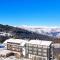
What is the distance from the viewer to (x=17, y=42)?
9.82 metres

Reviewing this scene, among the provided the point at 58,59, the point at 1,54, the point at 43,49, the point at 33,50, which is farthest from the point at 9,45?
the point at 58,59

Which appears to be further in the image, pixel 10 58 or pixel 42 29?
pixel 42 29

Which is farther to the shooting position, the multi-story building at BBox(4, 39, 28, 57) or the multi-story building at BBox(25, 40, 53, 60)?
the multi-story building at BBox(4, 39, 28, 57)

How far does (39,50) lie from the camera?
27.1ft

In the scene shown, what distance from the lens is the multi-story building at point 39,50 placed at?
8.05 meters

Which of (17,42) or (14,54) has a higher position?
(17,42)

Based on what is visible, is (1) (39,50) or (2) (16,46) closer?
(1) (39,50)

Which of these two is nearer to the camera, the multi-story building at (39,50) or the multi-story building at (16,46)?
the multi-story building at (39,50)

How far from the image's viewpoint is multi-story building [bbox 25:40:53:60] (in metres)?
8.05

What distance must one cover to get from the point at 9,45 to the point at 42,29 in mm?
17922

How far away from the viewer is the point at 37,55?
828cm

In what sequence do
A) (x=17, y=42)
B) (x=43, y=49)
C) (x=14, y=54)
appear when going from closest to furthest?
(x=43, y=49) < (x=14, y=54) < (x=17, y=42)

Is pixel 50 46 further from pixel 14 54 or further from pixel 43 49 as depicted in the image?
pixel 14 54

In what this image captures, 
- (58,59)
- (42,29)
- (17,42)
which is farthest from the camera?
(42,29)
